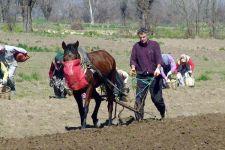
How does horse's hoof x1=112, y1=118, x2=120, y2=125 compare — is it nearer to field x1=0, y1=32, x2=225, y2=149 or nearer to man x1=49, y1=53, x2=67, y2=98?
field x1=0, y1=32, x2=225, y2=149

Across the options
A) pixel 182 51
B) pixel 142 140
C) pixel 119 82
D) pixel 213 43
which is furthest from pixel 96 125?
pixel 213 43

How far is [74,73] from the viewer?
11.5 meters

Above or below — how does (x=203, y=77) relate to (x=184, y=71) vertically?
below

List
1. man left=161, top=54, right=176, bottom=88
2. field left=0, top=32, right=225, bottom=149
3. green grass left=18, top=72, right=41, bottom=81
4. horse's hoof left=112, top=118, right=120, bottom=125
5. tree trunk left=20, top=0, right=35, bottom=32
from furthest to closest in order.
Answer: tree trunk left=20, top=0, right=35, bottom=32 < green grass left=18, top=72, right=41, bottom=81 < man left=161, top=54, right=176, bottom=88 < horse's hoof left=112, top=118, right=120, bottom=125 < field left=0, top=32, right=225, bottom=149

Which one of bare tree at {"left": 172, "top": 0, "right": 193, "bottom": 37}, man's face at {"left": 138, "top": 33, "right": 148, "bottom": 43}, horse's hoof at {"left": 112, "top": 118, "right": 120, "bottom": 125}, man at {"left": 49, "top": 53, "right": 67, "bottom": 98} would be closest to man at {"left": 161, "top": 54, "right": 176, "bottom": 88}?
man at {"left": 49, "top": 53, "right": 67, "bottom": 98}

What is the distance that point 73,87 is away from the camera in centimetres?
1155

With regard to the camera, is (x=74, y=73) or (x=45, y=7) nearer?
(x=74, y=73)

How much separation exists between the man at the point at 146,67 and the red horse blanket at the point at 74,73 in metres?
1.16

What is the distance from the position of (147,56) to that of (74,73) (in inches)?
63.2

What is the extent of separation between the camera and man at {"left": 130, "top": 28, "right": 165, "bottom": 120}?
12242 millimetres

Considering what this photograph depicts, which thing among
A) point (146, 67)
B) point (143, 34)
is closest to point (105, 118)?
point (146, 67)

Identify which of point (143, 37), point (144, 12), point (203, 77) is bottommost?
point (203, 77)

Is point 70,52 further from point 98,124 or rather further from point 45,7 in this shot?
point 45,7

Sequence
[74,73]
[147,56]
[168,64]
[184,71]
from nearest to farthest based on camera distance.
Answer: [74,73], [147,56], [168,64], [184,71]
